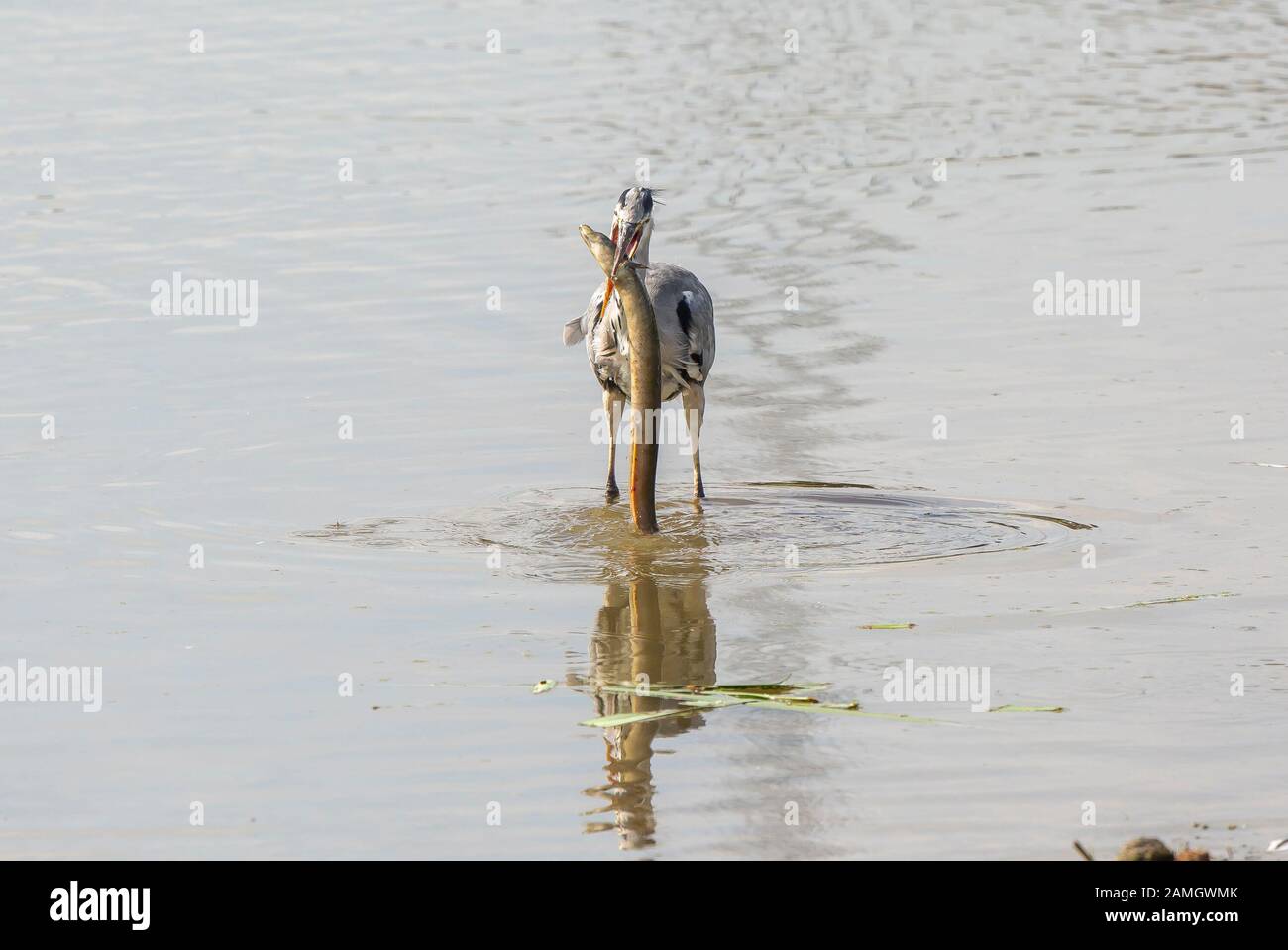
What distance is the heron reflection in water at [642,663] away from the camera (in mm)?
6309

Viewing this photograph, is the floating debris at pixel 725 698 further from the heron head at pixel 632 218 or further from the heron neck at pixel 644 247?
Result: the heron neck at pixel 644 247

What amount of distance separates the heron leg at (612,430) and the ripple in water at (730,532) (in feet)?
0.32

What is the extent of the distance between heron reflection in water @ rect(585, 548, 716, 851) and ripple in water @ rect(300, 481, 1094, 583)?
0.20m

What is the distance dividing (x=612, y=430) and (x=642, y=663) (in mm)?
3103

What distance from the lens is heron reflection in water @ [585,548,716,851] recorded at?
20.7ft

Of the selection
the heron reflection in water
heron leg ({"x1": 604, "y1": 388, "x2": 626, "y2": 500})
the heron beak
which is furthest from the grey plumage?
the heron reflection in water

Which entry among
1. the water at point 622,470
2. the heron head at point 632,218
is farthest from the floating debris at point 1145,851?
the heron head at point 632,218

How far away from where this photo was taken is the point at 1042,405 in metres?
11.3

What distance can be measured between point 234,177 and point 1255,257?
9027mm

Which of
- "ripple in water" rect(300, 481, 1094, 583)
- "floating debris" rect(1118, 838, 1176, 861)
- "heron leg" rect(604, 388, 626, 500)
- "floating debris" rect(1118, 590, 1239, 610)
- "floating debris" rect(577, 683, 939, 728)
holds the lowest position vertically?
"floating debris" rect(1118, 838, 1176, 861)

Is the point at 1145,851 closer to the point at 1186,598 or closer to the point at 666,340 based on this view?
the point at 1186,598

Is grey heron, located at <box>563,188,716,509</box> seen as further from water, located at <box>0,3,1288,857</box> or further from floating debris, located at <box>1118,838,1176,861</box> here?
floating debris, located at <box>1118,838,1176,861</box>

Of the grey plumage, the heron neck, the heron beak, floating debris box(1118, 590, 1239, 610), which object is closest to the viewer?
floating debris box(1118, 590, 1239, 610)

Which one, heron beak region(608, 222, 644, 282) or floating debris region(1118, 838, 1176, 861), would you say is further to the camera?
heron beak region(608, 222, 644, 282)
